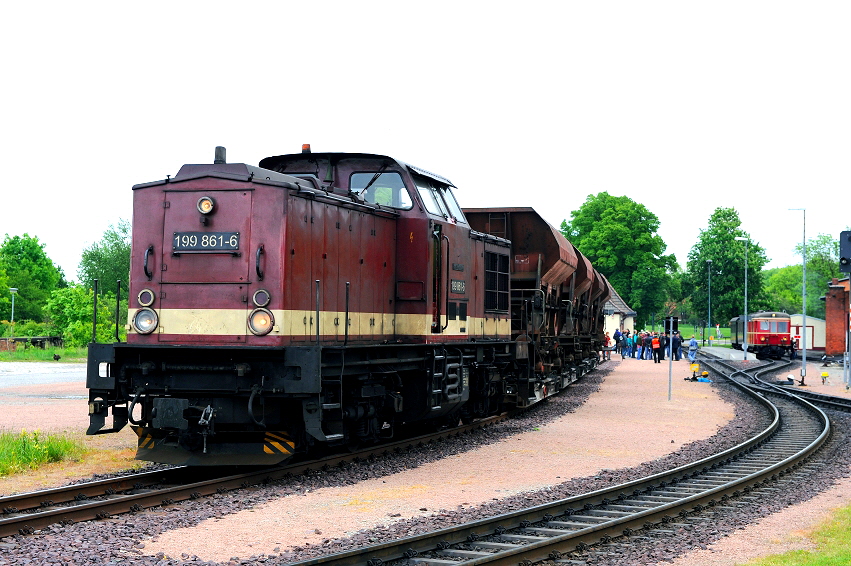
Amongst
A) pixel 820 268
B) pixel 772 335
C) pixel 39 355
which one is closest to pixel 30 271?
pixel 39 355

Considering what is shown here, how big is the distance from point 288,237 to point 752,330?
5122 centimetres

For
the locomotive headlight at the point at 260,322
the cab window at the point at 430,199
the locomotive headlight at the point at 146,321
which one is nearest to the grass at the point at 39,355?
the cab window at the point at 430,199

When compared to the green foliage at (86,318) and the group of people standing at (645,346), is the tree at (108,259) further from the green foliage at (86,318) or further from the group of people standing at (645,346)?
the group of people standing at (645,346)

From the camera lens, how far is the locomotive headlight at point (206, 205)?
9.78 metres

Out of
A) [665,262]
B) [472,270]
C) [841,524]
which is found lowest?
[841,524]

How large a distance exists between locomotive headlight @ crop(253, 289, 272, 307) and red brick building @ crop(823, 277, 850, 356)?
172 feet

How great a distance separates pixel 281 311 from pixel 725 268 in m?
78.5

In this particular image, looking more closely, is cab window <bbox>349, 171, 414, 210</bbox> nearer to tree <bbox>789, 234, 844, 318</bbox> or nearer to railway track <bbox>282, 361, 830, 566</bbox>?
railway track <bbox>282, 361, 830, 566</bbox>

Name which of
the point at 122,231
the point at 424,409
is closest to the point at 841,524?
Result: the point at 424,409

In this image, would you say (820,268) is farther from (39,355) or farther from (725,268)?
(39,355)

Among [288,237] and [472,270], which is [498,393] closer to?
[472,270]

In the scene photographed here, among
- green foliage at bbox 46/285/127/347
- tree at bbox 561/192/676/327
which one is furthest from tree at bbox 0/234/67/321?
tree at bbox 561/192/676/327

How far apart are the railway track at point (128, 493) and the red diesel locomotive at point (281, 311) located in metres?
0.26

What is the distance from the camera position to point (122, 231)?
76.1 m
